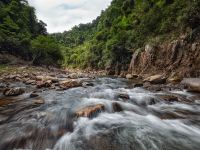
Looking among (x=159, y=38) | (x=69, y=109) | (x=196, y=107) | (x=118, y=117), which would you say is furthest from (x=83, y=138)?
(x=159, y=38)

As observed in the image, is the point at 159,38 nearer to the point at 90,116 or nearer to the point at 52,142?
the point at 90,116

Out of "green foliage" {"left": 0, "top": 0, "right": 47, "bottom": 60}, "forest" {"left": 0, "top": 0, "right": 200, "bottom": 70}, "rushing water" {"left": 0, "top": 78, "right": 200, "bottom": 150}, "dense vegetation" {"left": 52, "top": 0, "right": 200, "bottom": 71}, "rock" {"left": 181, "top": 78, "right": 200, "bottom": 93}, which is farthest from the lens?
"green foliage" {"left": 0, "top": 0, "right": 47, "bottom": 60}

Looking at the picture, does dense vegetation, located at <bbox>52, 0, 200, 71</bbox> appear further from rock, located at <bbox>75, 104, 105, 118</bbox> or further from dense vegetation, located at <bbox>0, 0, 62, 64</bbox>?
dense vegetation, located at <bbox>0, 0, 62, 64</bbox>

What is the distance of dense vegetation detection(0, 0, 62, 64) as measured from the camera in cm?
2992

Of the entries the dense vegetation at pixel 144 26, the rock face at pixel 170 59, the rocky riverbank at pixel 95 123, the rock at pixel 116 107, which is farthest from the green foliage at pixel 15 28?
the rock at pixel 116 107

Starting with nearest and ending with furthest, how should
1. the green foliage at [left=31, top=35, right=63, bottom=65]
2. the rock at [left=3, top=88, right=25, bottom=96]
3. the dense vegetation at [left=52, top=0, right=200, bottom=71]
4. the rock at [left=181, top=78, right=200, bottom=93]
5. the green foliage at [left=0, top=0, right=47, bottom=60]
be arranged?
the rock at [left=3, top=88, right=25, bottom=96]
the rock at [left=181, top=78, right=200, bottom=93]
the dense vegetation at [left=52, top=0, right=200, bottom=71]
the green foliage at [left=0, top=0, right=47, bottom=60]
the green foliage at [left=31, top=35, right=63, bottom=65]

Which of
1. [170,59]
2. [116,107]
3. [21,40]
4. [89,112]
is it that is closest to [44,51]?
[21,40]

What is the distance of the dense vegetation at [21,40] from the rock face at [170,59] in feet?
65.8

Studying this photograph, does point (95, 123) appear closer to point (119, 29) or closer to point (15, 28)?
point (119, 29)

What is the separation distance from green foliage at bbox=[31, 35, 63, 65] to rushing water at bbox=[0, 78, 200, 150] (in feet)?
94.2

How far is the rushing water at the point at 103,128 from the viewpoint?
360 centimetres

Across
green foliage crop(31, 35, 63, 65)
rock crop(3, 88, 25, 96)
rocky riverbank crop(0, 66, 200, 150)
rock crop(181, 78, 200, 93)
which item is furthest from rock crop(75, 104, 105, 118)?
green foliage crop(31, 35, 63, 65)

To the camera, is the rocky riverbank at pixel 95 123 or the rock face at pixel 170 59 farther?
the rock face at pixel 170 59

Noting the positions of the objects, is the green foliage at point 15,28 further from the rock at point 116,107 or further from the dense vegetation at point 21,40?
the rock at point 116,107
